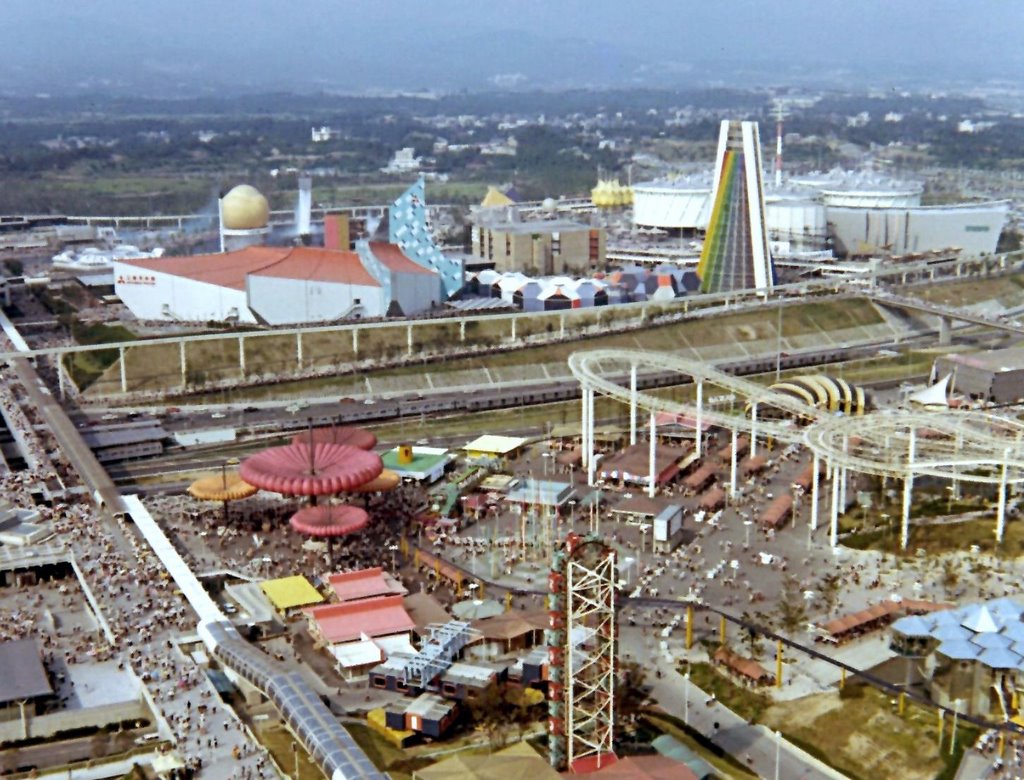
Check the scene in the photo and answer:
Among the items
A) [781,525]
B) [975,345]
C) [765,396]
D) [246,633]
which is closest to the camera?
[246,633]

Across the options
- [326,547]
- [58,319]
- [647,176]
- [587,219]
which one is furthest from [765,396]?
[647,176]

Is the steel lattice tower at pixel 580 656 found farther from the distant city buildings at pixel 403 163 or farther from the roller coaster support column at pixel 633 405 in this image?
the distant city buildings at pixel 403 163

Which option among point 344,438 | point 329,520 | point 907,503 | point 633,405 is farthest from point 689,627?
point 344,438

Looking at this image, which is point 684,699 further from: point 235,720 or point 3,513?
point 3,513

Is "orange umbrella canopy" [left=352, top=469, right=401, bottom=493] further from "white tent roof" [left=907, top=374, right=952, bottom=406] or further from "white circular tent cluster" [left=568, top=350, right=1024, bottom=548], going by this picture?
"white tent roof" [left=907, top=374, right=952, bottom=406]

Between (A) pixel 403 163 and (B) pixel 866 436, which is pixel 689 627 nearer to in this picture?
(B) pixel 866 436

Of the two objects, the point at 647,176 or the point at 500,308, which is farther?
the point at 647,176

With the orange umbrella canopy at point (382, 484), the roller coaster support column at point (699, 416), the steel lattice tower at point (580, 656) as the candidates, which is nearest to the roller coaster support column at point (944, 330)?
the roller coaster support column at point (699, 416)

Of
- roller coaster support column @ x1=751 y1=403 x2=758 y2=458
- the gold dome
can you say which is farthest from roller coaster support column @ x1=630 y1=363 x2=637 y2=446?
the gold dome
